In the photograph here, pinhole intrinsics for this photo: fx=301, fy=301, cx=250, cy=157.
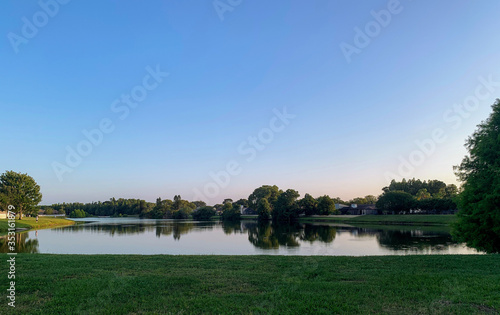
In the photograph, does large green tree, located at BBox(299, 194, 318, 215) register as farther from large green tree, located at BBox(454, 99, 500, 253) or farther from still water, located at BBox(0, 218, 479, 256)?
large green tree, located at BBox(454, 99, 500, 253)

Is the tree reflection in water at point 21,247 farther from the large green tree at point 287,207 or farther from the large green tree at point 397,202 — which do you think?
the large green tree at point 397,202

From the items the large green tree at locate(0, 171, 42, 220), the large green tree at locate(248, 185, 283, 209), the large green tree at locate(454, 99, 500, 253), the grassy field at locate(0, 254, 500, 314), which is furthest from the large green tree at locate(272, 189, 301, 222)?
the grassy field at locate(0, 254, 500, 314)

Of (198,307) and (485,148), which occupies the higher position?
(485,148)

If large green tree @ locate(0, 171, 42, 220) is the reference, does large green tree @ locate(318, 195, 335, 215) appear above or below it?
below

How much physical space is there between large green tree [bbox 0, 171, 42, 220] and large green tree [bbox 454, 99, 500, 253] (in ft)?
210

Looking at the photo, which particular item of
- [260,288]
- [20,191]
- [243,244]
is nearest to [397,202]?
[243,244]

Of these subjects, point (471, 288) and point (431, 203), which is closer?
point (471, 288)

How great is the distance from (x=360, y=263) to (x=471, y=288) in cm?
364

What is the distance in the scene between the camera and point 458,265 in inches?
384

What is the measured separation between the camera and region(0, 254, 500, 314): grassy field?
5.55 meters

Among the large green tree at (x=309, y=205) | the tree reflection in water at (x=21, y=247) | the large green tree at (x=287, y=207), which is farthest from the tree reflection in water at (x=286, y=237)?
the large green tree at (x=309, y=205)

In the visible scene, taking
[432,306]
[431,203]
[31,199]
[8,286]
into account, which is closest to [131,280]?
[8,286]

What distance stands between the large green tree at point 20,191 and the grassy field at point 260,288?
181 feet

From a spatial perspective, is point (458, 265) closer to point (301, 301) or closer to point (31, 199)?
point (301, 301)
